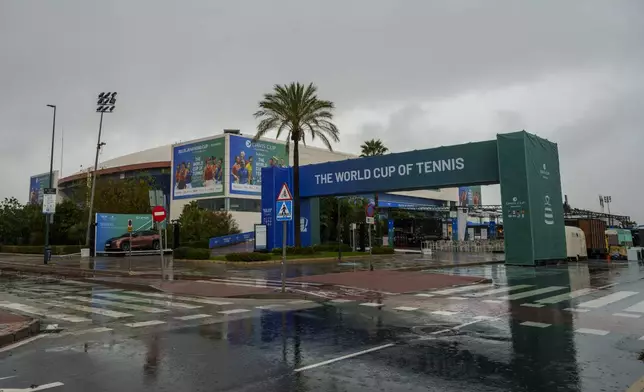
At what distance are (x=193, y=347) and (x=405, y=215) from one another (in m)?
73.4

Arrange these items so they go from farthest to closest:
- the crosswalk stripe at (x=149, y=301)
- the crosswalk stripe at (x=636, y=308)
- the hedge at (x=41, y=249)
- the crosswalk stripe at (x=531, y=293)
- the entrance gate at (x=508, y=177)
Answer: the hedge at (x=41, y=249) < the entrance gate at (x=508, y=177) < the crosswalk stripe at (x=531, y=293) < the crosswalk stripe at (x=149, y=301) < the crosswalk stripe at (x=636, y=308)

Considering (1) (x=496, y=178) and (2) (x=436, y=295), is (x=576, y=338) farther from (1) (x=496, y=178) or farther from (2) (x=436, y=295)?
(1) (x=496, y=178)

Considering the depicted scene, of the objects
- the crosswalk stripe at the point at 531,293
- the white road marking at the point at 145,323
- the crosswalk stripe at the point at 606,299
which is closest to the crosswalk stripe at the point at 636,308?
the crosswalk stripe at the point at 606,299

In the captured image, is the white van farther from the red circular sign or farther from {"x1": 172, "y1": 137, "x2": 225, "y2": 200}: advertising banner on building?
{"x1": 172, "y1": 137, "x2": 225, "y2": 200}: advertising banner on building

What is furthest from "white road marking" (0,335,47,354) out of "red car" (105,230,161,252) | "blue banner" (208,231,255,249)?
"blue banner" (208,231,255,249)

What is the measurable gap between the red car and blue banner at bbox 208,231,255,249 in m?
7.92

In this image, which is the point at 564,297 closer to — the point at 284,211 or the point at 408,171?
the point at 284,211

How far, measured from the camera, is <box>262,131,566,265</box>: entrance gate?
26.6 m

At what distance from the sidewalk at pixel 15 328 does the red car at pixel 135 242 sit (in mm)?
31350

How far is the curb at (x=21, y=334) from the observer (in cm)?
795

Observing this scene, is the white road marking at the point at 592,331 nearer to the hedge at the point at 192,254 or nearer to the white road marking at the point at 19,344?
the white road marking at the point at 19,344

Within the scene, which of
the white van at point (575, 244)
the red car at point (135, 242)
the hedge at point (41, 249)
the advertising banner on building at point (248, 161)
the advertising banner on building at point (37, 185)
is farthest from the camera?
the advertising banner on building at point (37, 185)

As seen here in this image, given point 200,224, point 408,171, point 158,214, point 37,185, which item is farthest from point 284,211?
point 37,185

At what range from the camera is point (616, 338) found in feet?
25.6
